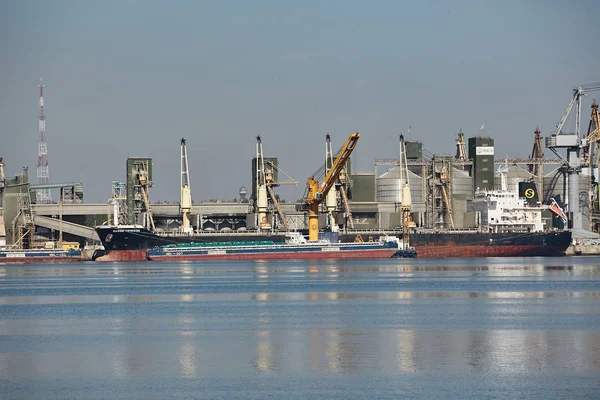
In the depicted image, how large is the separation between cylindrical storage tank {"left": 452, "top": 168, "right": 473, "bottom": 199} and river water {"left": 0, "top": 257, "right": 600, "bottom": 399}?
277 feet

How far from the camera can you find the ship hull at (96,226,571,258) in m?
111

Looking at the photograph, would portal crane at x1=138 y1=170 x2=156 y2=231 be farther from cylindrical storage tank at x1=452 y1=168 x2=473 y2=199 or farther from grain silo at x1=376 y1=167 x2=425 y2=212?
cylindrical storage tank at x1=452 y1=168 x2=473 y2=199

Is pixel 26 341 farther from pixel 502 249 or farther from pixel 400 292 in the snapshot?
pixel 502 249

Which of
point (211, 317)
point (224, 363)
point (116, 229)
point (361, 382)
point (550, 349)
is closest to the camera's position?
point (361, 382)

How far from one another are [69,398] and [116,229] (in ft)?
285

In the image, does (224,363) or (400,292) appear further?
(400,292)

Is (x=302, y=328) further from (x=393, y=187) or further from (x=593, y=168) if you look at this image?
(x=593, y=168)

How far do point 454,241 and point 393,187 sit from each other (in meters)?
29.8

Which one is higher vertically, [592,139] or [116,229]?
[592,139]

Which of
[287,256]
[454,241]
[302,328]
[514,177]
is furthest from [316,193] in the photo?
[302,328]

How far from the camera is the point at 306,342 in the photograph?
33.2 m

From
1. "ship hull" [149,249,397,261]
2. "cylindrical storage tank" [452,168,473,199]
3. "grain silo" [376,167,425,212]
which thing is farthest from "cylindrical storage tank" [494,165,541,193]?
"ship hull" [149,249,397,261]

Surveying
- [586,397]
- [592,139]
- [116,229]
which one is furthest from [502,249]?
[586,397]

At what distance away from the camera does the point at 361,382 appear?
25.7 metres
